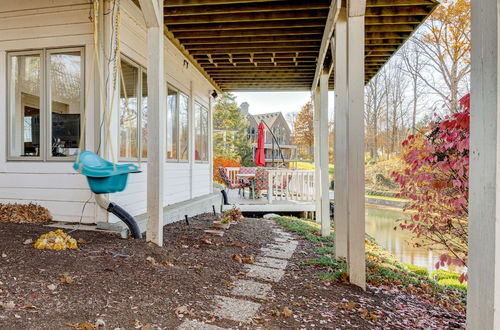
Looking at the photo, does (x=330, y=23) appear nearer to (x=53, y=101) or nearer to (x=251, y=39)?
(x=251, y=39)

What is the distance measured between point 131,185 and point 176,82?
8.69ft

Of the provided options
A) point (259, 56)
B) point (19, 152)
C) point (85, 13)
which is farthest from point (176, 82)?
point (19, 152)

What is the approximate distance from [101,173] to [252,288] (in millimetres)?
1800

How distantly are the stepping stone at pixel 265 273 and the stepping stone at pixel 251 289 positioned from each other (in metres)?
0.19

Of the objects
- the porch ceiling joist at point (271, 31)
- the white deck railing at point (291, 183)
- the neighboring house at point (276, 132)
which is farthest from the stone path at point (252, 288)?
the neighboring house at point (276, 132)

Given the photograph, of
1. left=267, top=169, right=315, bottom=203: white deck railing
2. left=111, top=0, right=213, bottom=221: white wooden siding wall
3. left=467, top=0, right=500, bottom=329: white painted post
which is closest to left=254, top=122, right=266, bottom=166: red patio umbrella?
left=267, top=169, right=315, bottom=203: white deck railing

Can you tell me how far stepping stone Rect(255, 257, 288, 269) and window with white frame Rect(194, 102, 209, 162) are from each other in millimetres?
4537

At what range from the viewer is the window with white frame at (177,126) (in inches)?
245

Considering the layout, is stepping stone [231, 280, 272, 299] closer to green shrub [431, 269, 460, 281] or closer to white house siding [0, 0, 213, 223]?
white house siding [0, 0, 213, 223]

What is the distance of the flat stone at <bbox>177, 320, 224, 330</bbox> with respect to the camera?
6.50 ft

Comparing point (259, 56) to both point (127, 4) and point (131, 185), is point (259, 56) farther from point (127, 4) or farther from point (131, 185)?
point (131, 185)

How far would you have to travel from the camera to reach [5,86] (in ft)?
14.8

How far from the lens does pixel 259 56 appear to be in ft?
19.8

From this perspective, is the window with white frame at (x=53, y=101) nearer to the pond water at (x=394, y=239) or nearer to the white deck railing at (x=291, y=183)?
the pond water at (x=394, y=239)
